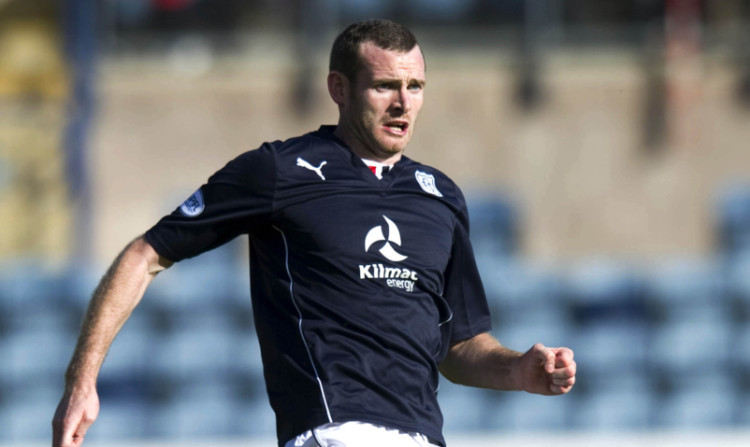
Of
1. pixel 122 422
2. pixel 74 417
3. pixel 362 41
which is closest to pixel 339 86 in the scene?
pixel 362 41

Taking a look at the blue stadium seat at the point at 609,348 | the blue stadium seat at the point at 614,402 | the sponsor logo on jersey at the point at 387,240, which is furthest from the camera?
the blue stadium seat at the point at 609,348

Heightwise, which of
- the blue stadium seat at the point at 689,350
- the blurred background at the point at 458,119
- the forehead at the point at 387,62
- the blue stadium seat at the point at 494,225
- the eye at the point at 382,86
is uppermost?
the forehead at the point at 387,62

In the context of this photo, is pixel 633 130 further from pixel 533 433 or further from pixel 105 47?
pixel 105 47

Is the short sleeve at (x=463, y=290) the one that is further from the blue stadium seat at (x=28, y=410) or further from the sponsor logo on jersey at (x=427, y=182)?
the blue stadium seat at (x=28, y=410)

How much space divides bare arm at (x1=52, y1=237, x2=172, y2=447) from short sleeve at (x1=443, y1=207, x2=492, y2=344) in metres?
0.88

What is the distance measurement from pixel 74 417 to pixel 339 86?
1.23 m

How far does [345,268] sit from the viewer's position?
3238 mm

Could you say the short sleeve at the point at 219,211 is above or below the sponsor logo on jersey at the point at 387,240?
above

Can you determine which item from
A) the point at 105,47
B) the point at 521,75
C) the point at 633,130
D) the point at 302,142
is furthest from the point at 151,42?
the point at 302,142

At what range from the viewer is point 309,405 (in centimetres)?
313

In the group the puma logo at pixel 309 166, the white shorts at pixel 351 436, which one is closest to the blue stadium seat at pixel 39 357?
the puma logo at pixel 309 166

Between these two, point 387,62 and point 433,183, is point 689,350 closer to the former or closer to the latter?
point 433,183

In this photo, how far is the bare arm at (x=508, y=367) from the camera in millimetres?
3178

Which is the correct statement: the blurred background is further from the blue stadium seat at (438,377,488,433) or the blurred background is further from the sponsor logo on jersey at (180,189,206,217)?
the sponsor logo on jersey at (180,189,206,217)
